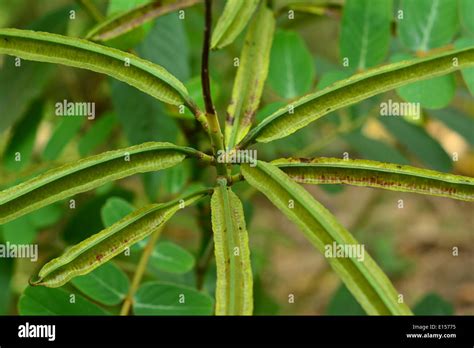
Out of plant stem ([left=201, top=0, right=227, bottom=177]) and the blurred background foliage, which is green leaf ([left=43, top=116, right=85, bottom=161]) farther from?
plant stem ([left=201, top=0, right=227, bottom=177])

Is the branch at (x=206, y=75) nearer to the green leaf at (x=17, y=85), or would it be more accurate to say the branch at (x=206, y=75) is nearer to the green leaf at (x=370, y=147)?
the green leaf at (x=17, y=85)

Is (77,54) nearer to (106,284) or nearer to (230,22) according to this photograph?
(230,22)

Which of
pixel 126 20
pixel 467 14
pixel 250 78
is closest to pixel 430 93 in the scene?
pixel 467 14

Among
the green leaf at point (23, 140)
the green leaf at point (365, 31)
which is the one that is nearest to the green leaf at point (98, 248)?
the green leaf at point (365, 31)

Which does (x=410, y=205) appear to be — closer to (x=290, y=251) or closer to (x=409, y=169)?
(x=290, y=251)
